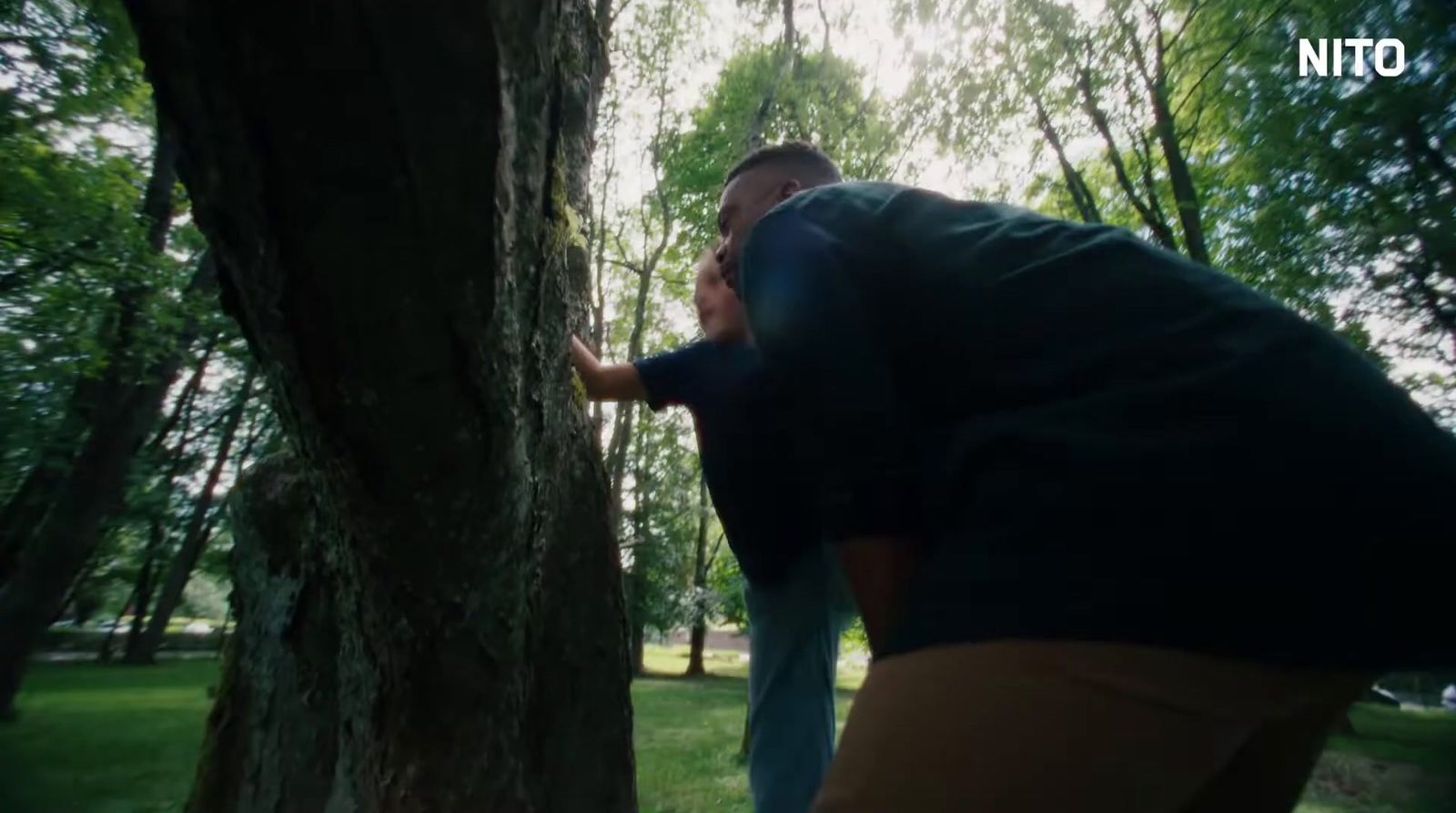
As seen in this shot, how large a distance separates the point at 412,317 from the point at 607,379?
1.56m

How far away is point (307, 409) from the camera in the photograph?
1266mm

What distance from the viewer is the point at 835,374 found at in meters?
1.10

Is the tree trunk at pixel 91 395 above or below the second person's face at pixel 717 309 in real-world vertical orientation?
above

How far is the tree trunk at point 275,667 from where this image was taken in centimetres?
239

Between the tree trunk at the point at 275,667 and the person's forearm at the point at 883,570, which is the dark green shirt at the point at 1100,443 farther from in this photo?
the tree trunk at the point at 275,667

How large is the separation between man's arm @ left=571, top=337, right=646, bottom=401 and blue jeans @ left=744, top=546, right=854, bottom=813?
0.73 meters

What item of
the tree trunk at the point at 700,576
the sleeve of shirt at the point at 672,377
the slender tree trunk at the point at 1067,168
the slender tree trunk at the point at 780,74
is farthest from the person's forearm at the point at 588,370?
the tree trunk at the point at 700,576

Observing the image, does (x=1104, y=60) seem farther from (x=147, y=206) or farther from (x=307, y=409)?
(x=307, y=409)

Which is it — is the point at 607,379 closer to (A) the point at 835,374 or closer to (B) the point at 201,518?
(A) the point at 835,374

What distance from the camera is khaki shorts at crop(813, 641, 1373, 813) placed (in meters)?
0.86

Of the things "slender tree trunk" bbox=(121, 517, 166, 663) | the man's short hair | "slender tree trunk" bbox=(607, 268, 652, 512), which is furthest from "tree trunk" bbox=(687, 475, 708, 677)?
the man's short hair

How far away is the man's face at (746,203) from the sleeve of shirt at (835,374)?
943mm

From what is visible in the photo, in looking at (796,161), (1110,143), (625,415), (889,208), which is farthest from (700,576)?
(889,208)

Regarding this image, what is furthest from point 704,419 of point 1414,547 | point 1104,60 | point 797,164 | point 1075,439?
point 1104,60
